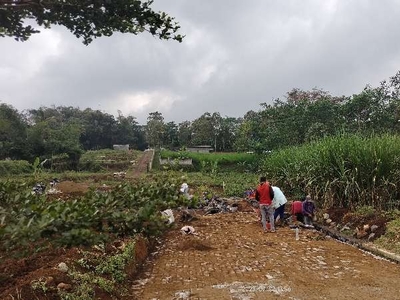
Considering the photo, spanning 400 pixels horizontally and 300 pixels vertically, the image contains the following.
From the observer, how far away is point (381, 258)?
25.9ft

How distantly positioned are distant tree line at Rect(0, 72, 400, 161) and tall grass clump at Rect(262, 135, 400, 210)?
9.50 ft

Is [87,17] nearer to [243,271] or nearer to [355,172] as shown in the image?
[243,271]

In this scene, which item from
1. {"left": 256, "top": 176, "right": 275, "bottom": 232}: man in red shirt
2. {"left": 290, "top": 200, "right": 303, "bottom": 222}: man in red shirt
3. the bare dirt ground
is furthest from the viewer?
{"left": 290, "top": 200, "right": 303, "bottom": 222}: man in red shirt

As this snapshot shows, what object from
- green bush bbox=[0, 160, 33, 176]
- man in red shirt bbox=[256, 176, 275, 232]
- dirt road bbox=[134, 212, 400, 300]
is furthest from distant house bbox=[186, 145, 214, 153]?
dirt road bbox=[134, 212, 400, 300]

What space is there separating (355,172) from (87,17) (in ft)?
32.4

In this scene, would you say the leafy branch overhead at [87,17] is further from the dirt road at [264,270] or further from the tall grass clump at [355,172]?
the tall grass clump at [355,172]

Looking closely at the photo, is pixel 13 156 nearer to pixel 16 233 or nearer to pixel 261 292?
pixel 261 292

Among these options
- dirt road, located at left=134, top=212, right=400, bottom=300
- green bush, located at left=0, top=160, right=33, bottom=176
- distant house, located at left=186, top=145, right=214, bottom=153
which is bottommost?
dirt road, located at left=134, top=212, right=400, bottom=300

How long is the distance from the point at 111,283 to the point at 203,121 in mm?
47016

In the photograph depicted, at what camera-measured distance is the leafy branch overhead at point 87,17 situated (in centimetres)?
238

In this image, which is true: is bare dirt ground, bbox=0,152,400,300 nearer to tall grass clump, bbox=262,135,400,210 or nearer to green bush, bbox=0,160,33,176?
tall grass clump, bbox=262,135,400,210

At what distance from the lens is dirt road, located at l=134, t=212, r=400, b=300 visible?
5.72 meters

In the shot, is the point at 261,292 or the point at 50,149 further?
the point at 50,149

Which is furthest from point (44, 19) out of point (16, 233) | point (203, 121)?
point (203, 121)
